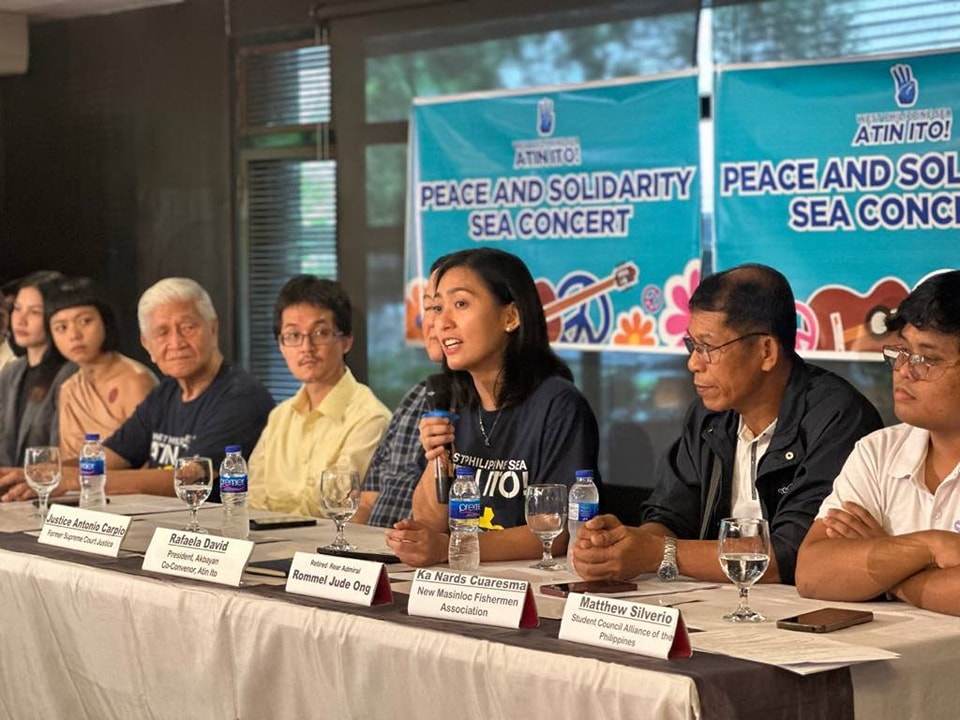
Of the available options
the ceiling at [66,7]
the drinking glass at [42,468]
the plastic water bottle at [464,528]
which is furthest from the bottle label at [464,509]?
the ceiling at [66,7]

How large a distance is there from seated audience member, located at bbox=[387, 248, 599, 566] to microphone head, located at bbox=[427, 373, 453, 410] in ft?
0.15

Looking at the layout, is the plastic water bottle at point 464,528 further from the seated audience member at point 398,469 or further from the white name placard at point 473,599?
the seated audience member at point 398,469

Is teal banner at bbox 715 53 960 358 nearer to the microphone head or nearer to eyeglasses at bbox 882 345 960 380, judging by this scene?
the microphone head

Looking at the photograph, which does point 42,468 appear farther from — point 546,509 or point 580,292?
point 580,292

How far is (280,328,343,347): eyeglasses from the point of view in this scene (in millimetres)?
4477

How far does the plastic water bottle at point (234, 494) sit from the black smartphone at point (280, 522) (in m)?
0.11

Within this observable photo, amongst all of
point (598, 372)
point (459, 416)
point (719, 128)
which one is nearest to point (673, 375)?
point (598, 372)

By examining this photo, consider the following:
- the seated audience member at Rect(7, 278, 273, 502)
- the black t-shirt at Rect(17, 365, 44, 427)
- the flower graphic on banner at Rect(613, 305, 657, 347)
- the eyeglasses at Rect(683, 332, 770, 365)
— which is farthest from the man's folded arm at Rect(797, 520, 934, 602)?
the black t-shirt at Rect(17, 365, 44, 427)

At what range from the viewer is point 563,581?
2781 mm

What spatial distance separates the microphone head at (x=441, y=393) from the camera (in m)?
3.62

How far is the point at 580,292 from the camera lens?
5461mm

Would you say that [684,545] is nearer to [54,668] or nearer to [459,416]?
[459,416]

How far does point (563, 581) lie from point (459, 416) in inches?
33.5

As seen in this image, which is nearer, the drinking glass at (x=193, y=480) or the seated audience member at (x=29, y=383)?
the drinking glass at (x=193, y=480)
